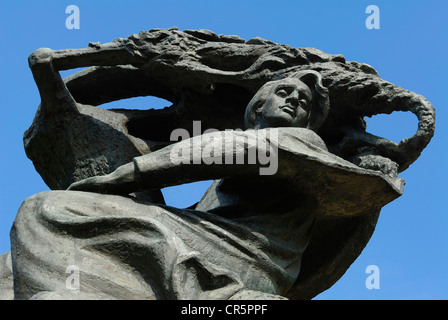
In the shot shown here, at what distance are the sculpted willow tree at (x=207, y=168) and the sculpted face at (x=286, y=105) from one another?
1cm

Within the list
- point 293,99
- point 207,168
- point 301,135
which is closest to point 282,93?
point 293,99

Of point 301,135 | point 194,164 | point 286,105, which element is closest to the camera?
point 194,164

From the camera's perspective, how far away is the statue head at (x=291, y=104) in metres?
7.79

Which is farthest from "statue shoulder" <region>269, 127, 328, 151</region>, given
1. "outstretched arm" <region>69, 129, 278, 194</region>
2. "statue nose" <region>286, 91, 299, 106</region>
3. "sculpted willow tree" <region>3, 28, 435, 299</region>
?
"statue nose" <region>286, 91, 299, 106</region>

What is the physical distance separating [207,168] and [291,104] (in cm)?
103

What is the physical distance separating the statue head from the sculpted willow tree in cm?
1

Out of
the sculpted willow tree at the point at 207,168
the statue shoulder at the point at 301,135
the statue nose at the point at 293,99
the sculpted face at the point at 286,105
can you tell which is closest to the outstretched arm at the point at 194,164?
the sculpted willow tree at the point at 207,168

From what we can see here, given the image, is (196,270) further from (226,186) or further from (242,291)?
(226,186)

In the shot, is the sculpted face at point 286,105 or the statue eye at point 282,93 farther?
the statue eye at point 282,93

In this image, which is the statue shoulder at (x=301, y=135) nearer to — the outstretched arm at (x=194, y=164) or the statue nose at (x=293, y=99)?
the outstretched arm at (x=194, y=164)

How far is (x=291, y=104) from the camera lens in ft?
25.7

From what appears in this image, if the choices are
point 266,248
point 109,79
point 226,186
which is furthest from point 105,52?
point 266,248

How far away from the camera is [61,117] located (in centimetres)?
838

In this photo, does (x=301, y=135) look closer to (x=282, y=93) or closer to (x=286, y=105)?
(x=286, y=105)
